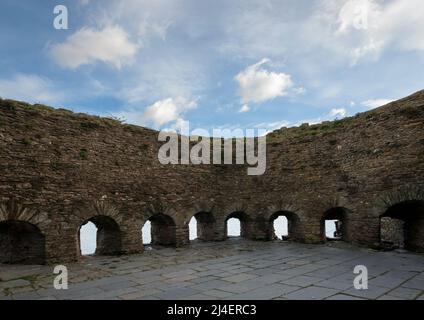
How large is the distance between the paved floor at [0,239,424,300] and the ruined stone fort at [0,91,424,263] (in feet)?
3.60

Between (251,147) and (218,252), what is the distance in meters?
5.60

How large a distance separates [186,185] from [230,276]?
592cm

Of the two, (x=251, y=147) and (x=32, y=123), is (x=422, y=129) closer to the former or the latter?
(x=251, y=147)

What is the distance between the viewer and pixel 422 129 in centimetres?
970

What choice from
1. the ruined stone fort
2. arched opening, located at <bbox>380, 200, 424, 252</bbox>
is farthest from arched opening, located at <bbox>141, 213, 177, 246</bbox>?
arched opening, located at <bbox>380, 200, 424, 252</bbox>

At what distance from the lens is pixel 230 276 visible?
6.95 meters

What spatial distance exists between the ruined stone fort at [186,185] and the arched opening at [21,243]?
28 millimetres

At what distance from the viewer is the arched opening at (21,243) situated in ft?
28.2

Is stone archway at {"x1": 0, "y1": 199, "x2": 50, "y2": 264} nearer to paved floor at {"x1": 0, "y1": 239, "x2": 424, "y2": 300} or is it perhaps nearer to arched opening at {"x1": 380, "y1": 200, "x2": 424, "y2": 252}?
paved floor at {"x1": 0, "y1": 239, "x2": 424, "y2": 300}

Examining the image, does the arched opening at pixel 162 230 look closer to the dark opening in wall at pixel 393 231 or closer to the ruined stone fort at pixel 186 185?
the ruined stone fort at pixel 186 185

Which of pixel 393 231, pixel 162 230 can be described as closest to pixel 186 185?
pixel 162 230

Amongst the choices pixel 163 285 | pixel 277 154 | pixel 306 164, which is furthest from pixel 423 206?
pixel 163 285

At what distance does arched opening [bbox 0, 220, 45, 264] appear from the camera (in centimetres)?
861

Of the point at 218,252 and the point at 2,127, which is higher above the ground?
Result: the point at 2,127
